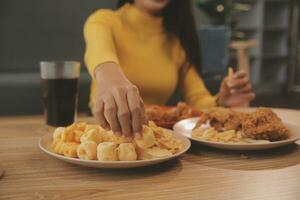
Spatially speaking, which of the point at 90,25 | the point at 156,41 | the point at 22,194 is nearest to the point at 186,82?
the point at 156,41

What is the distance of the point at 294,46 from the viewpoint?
541 cm

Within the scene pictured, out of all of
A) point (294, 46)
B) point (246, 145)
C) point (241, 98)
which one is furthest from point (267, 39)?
point (246, 145)

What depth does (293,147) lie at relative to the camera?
89 cm

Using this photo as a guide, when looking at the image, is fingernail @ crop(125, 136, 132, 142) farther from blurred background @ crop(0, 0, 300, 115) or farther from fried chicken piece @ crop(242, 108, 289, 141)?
blurred background @ crop(0, 0, 300, 115)

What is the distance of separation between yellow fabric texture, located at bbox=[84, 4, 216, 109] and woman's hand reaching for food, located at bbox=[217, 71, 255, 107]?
21cm

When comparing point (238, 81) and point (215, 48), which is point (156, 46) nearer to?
point (238, 81)

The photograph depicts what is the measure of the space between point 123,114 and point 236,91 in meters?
0.69

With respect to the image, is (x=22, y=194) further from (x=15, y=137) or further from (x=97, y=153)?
(x=15, y=137)

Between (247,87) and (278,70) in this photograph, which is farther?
(278,70)

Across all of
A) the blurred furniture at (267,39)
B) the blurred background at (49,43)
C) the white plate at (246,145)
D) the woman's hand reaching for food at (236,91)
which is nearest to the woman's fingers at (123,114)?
the white plate at (246,145)

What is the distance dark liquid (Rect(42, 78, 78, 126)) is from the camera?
41.4 inches

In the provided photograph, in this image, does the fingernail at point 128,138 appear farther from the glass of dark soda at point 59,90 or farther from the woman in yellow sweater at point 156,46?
the woman in yellow sweater at point 156,46

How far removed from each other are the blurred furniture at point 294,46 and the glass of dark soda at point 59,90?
4.85m

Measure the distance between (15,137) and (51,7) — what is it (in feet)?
7.35
